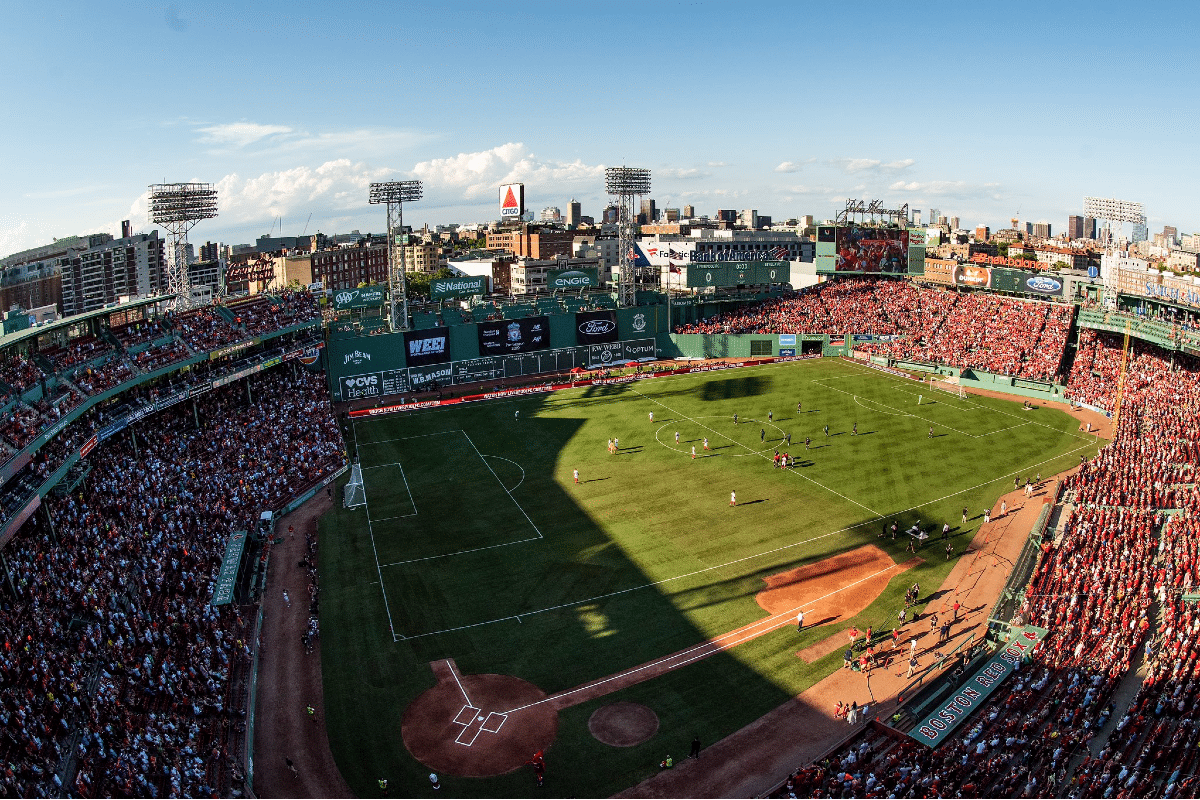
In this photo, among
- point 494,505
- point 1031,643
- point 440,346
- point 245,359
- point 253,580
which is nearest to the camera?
point 1031,643

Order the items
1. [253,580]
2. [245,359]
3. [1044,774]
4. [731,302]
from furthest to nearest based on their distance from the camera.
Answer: [731,302], [245,359], [253,580], [1044,774]

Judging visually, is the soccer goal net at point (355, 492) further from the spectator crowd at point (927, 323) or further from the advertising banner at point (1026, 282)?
the advertising banner at point (1026, 282)

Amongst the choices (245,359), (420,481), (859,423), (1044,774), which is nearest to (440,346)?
(245,359)

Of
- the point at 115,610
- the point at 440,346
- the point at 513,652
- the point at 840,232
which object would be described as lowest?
the point at 513,652

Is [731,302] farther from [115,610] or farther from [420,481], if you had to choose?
[115,610]

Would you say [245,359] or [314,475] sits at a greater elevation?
[245,359]

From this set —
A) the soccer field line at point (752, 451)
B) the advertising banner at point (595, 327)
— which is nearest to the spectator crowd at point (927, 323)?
the advertising banner at point (595, 327)

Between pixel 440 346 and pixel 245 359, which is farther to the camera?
pixel 440 346
